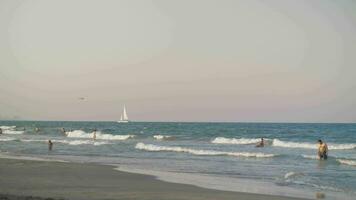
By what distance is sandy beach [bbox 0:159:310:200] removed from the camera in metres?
14.8

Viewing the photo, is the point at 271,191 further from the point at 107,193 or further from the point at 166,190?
the point at 107,193

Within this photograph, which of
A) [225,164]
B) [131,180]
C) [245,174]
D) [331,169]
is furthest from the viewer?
[225,164]

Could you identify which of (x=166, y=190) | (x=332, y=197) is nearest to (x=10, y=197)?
(x=166, y=190)

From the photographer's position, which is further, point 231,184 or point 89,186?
point 231,184

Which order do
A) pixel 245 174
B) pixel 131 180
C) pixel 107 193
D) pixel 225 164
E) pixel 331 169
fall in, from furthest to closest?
pixel 225 164 → pixel 331 169 → pixel 245 174 → pixel 131 180 → pixel 107 193

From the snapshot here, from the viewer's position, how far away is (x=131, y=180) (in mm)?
19297

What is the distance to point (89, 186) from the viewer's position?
1706 cm

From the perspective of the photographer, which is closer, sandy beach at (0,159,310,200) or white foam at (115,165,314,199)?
sandy beach at (0,159,310,200)

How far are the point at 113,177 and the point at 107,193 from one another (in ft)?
16.4

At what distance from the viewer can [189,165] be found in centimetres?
2681

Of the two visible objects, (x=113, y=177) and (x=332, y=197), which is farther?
(x=113, y=177)

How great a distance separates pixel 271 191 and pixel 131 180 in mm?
5204

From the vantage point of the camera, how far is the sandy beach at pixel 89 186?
1477cm

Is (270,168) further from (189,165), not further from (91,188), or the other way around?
(91,188)
